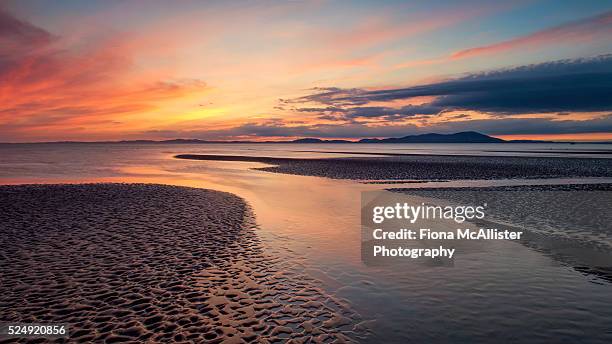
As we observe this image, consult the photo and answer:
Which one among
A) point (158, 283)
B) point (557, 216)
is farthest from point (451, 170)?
point (158, 283)

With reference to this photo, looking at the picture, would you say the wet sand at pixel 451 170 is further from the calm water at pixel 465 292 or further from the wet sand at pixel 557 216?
the calm water at pixel 465 292

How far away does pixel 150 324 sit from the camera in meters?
9.94

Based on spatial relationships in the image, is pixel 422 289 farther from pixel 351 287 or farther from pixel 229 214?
pixel 229 214

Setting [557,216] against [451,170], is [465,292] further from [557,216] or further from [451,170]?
[451,170]

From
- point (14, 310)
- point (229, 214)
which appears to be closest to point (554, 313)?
point (14, 310)

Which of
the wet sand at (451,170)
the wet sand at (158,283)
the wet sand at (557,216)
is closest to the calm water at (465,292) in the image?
the wet sand at (158,283)

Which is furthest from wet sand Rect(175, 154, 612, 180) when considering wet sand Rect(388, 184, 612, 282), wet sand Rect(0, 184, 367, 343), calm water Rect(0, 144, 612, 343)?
wet sand Rect(0, 184, 367, 343)

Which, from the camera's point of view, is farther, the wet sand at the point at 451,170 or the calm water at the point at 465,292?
the wet sand at the point at 451,170

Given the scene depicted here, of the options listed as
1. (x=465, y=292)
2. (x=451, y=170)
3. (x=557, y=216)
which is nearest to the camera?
(x=465, y=292)

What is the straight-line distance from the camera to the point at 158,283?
12969mm

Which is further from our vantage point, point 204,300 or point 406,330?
point 204,300

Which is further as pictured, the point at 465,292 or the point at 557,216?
the point at 557,216

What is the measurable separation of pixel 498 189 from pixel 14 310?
3858 cm

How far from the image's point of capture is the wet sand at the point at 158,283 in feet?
32.2
